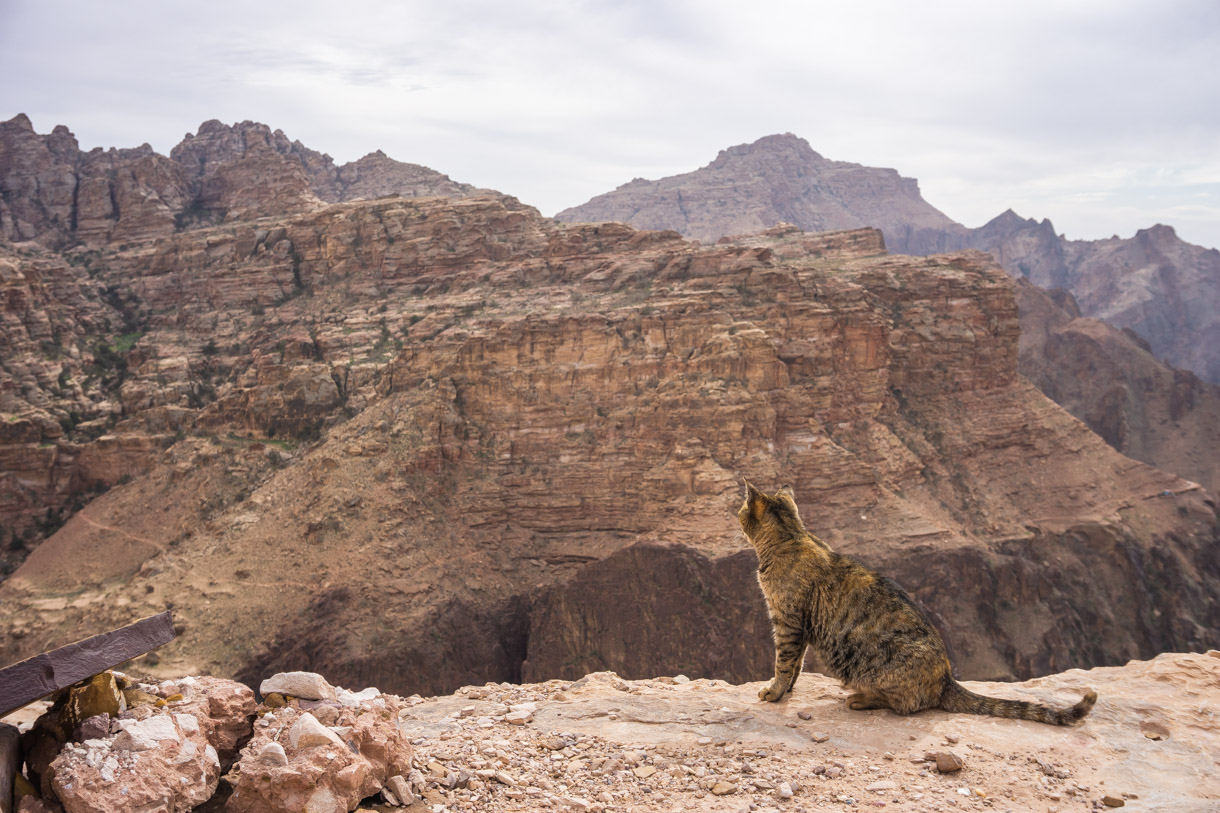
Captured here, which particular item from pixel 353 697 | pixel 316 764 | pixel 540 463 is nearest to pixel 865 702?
pixel 353 697

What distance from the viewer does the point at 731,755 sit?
755 cm

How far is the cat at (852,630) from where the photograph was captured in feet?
27.1

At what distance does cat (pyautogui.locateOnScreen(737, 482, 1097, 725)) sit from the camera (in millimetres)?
8273

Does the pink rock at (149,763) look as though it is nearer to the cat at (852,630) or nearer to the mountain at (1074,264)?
the cat at (852,630)

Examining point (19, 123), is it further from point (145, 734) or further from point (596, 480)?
point (145, 734)

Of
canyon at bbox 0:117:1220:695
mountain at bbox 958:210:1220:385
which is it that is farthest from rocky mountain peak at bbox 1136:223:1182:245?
canyon at bbox 0:117:1220:695

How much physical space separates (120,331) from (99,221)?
2081 cm

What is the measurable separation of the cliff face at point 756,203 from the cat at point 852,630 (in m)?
155

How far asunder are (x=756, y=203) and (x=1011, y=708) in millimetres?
172818

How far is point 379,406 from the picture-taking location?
4484 cm

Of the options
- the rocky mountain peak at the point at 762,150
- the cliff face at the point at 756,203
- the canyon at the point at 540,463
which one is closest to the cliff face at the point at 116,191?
the canyon at the point at 540,463

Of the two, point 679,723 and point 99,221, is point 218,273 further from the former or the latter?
point 679,723

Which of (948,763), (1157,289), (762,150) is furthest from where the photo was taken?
(762,150)

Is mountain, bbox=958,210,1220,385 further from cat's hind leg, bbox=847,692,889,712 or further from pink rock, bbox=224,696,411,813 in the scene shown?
pink rock, bbox=224,696,411,813
